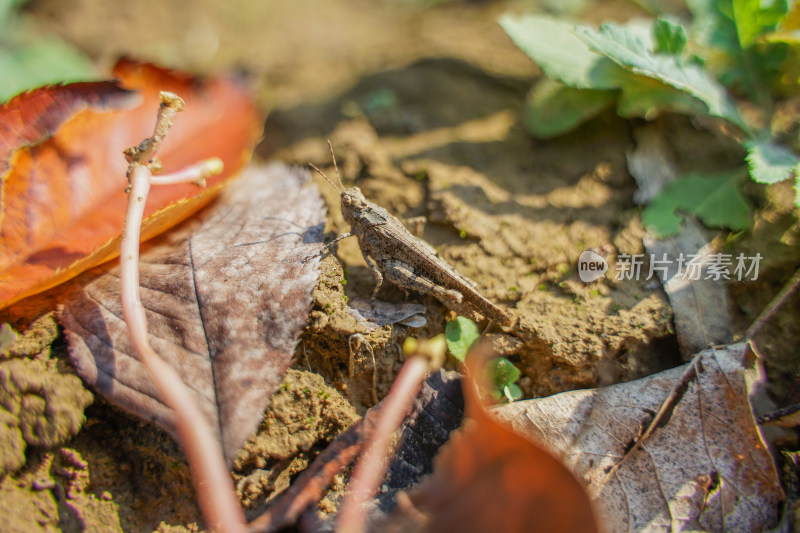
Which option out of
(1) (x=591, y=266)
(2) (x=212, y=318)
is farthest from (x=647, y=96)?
(2) (x=212, y=318)

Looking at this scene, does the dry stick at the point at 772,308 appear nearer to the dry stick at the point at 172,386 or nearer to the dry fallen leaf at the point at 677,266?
the dry fallen leaf at the point at 677,266

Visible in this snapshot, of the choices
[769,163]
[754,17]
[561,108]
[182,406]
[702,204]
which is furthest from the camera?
[561,108]

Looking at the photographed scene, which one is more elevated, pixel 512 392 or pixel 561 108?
pixel 561 108

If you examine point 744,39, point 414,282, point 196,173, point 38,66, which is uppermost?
point 38,66

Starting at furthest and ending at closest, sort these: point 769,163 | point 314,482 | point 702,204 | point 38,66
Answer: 1. point 38,66
2. point 702,204
3. point 769,163
4. point 314,482

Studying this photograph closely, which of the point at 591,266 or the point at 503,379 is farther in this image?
the point at 591,266

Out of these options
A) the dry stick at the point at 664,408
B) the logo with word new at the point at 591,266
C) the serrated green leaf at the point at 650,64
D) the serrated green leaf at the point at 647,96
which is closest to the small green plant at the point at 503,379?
the dry stick at the point at 664,408

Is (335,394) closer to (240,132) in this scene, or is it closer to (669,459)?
(669,459)

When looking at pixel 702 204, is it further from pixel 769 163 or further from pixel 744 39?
pixel 744 39
